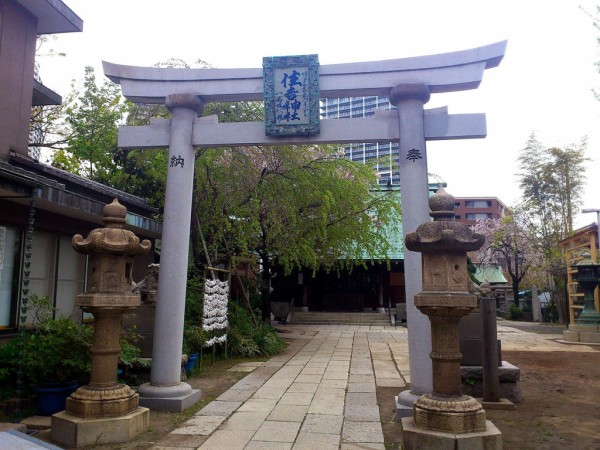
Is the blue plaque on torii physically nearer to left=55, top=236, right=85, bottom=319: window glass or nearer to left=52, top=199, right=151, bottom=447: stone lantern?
left=52, top=199, right=151, bottom=447: stone lantern

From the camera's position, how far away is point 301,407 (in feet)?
21.7

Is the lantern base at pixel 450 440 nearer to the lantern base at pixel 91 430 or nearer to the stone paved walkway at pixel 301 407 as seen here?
the stone paved walkway at pixel 301 407

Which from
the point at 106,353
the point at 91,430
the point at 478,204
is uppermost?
the point at 478,204

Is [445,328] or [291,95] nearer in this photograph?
[445,328]

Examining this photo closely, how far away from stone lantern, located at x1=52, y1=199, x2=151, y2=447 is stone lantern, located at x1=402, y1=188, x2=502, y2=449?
118 inches

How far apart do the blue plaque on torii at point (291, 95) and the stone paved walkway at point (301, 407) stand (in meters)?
3.79

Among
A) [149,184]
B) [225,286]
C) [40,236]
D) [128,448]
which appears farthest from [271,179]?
[128,448]

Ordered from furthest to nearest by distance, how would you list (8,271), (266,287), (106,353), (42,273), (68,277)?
(266,287) < (68,277) < (42,273) < (8,271) < (106,353)

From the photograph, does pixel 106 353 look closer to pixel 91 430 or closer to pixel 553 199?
pixel 91 430

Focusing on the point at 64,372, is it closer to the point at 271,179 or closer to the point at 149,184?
the point at 271,179

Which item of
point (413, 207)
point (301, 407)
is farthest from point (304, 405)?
point (413, 207)

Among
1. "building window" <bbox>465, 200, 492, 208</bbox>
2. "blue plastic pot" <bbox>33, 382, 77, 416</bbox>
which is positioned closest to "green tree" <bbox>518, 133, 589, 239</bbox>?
"blue plastic pot" <bbox>33, 382, 77, 416</bbox>

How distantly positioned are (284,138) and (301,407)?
377cm

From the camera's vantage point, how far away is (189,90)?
22.9 feet
